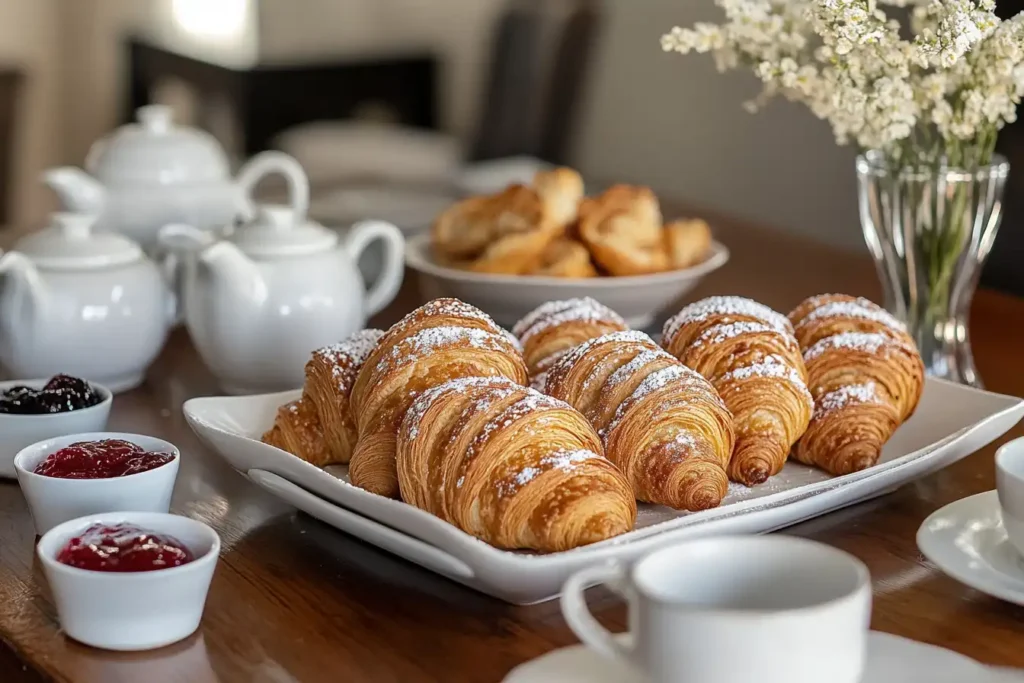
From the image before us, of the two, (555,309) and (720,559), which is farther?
(555,309)

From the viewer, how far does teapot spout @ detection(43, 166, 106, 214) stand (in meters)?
1.49

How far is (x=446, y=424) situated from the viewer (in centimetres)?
89

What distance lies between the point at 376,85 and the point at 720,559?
13.0 ft

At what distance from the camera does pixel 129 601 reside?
776 mm

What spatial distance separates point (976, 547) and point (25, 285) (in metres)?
0.85

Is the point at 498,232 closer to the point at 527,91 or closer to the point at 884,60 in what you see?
the point at 884,60

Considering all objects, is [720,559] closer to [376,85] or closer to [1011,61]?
[1011,61]

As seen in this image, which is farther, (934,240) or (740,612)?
(934,240)

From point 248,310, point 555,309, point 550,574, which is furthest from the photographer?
point 248,310

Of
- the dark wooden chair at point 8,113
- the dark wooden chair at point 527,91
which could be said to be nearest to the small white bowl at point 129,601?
the dark wooden chair at point 527,91

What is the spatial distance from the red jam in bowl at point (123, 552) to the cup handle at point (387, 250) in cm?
61

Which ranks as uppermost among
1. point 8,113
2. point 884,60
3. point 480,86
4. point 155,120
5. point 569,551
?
point 884,60

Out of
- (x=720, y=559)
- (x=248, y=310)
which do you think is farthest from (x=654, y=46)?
(x=720, y=559)

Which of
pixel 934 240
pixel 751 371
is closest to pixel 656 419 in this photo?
pixel 751 371
